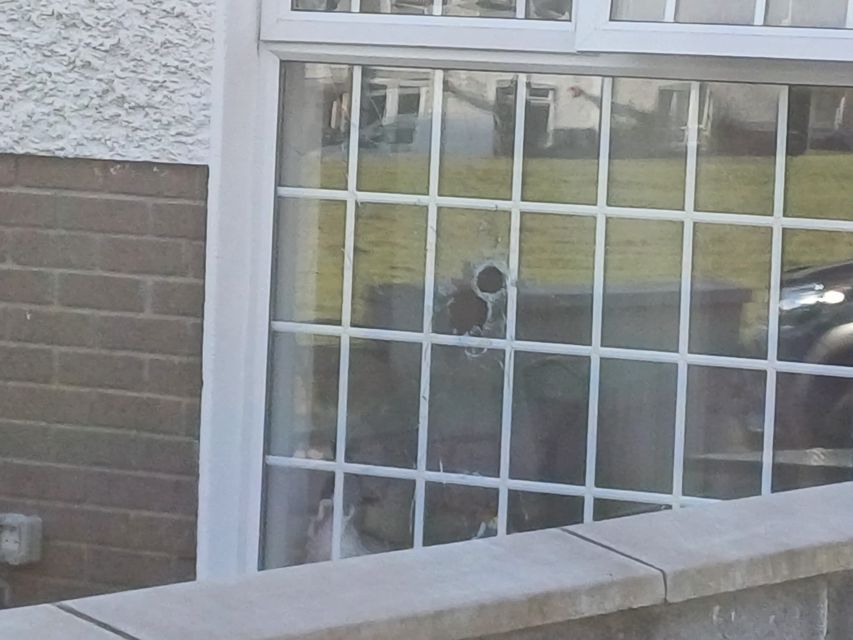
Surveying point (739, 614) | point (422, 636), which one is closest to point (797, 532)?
point (739, 614)

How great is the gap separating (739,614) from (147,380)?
2.12m

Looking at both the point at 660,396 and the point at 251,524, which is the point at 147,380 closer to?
the point at 251,524

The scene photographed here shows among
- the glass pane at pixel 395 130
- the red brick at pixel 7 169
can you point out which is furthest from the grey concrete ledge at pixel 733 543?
the red brick at pixel 7 169

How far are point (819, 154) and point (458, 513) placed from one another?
137cm

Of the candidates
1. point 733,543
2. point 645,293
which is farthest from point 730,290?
point 733,543

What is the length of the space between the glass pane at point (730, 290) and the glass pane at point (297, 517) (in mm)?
1133

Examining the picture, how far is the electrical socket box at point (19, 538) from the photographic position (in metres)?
4.15

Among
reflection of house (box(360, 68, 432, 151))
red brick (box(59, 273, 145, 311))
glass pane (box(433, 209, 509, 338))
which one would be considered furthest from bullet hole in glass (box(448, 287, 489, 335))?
red brick (box(59, 273, 145, 311))

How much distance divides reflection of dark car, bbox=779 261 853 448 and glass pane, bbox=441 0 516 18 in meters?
1.01

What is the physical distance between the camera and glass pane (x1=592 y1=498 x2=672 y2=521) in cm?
396

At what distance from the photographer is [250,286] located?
4.02 m

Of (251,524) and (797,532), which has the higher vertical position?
(797,532)

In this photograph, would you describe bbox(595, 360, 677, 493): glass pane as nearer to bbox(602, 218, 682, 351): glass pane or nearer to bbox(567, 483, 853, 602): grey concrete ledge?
bbox(602, 218, 682, 351): glass pane

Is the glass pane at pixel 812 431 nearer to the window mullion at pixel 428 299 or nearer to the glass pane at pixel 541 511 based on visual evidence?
the glass pane at pixel 541 511
